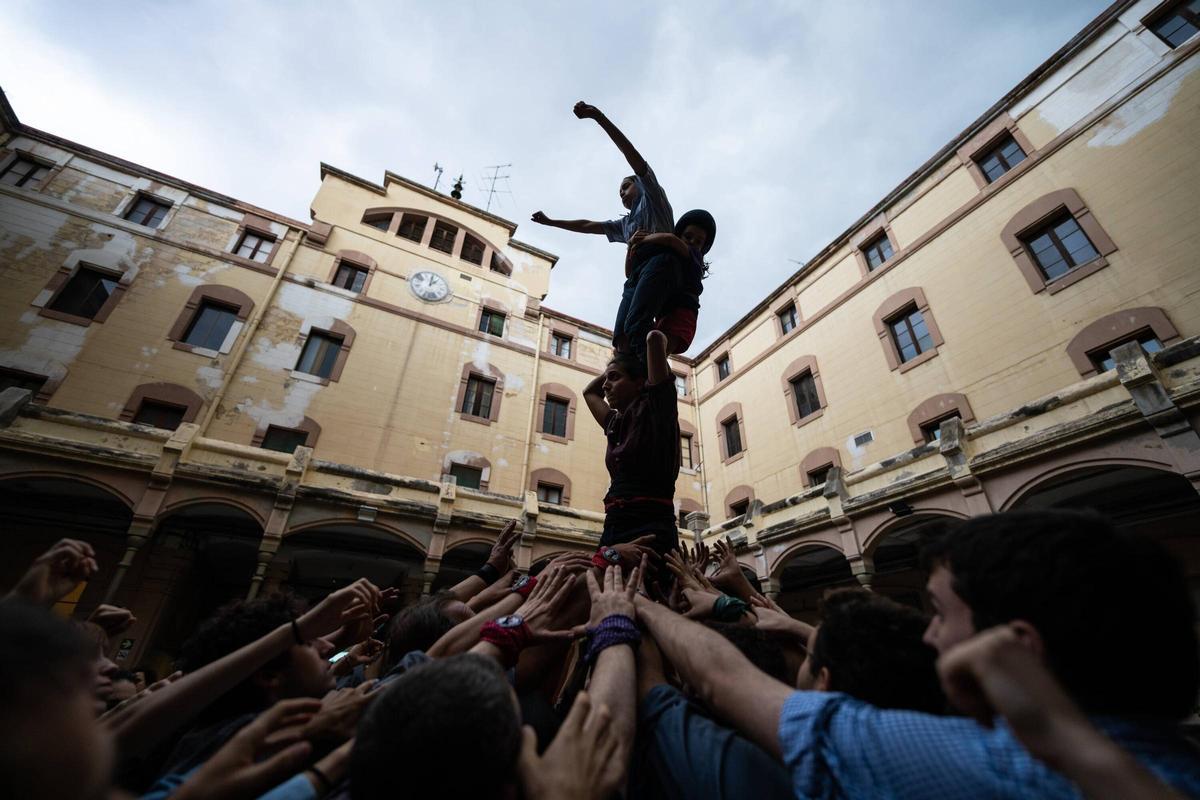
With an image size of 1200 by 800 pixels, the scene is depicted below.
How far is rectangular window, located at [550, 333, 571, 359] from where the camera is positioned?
63.2 ft

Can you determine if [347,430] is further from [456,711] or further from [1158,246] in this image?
[1158,246]

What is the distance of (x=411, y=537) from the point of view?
1123cm

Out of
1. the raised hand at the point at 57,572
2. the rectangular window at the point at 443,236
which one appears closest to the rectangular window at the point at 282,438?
the rectangular window at the point at 443,236

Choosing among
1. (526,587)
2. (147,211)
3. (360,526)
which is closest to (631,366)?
(526,587)

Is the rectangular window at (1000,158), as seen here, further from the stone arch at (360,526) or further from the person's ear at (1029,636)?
the stone arch at (360,526)

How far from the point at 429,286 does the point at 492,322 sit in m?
2.59

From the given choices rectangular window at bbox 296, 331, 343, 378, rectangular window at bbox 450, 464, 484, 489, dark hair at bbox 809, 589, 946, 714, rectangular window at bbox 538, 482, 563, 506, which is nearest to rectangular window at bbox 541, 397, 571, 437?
rectangular window at bbox 538, 482, 563, 506

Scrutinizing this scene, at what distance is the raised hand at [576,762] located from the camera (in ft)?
3.77

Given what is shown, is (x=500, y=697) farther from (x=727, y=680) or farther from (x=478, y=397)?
(x=478, y=397)

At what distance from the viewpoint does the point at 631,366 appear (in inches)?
130

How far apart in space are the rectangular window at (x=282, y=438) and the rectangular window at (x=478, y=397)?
15.4 ft

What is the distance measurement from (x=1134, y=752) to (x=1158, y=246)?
44.9 ft

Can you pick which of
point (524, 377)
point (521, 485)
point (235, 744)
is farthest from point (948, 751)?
point (524, 377)

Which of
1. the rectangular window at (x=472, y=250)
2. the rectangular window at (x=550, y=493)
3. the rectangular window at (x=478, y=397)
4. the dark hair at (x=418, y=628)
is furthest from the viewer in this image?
the rectangular window at (x=472, y=250)
